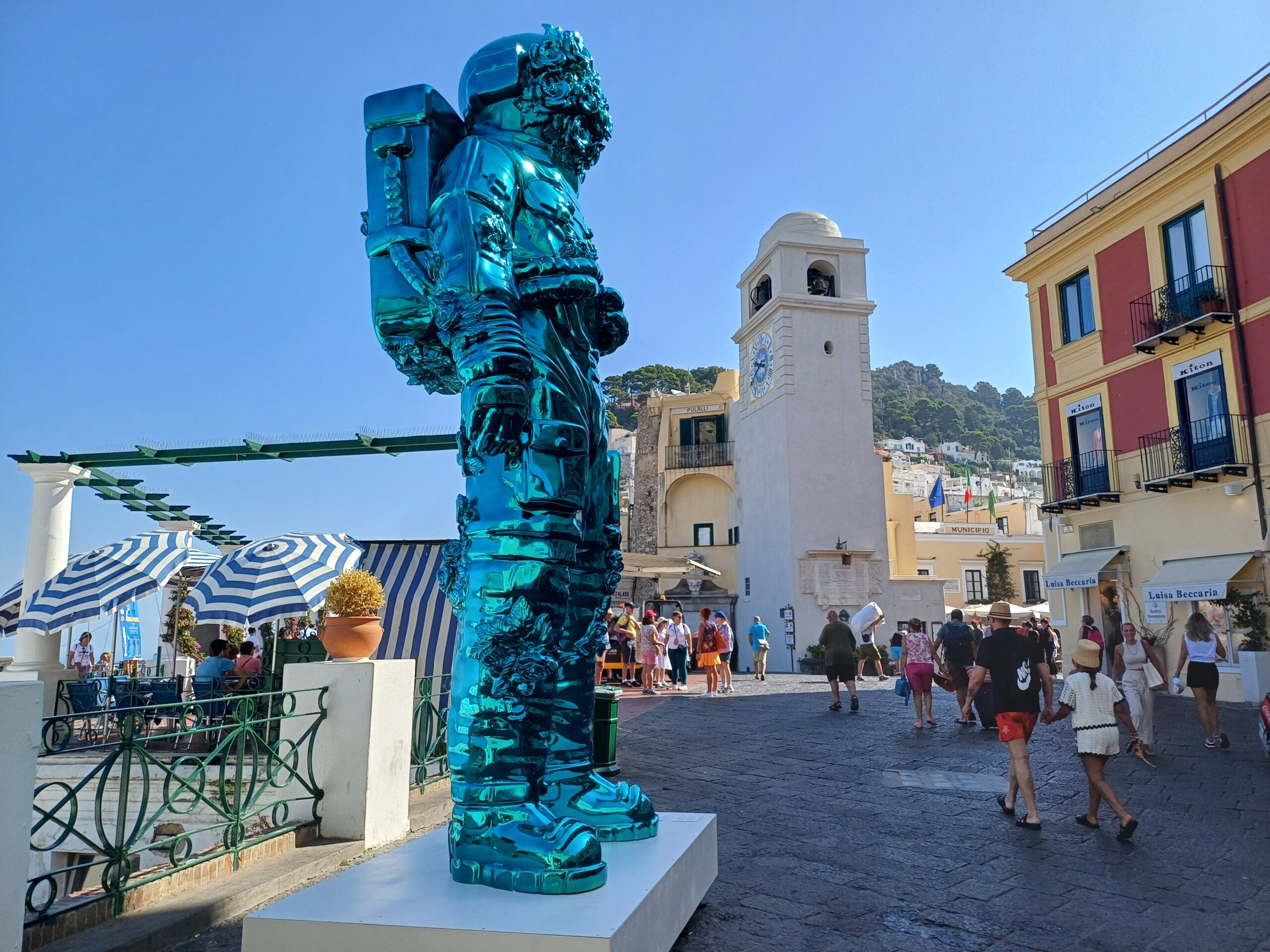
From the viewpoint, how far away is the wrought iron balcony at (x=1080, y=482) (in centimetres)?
1961

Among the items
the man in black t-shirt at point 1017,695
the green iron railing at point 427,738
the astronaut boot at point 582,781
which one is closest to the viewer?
the astronaut boot at point 582,781

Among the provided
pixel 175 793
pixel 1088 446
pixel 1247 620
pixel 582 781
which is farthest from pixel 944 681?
pixel 1088 446

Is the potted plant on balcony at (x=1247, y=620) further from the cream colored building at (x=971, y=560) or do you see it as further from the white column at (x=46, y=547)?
the cream colored building at (x=971, y=560)

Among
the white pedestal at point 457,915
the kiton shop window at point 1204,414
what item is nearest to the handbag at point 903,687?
the kiton shop window at point 1204,414

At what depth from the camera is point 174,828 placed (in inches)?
322

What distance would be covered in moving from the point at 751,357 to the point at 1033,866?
2753cm

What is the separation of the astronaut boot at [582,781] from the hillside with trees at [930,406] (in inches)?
2416

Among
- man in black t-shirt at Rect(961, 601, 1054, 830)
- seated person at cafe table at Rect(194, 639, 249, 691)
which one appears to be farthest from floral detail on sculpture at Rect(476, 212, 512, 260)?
seated person at cafe table at Rect(194, 639, 249, 691)

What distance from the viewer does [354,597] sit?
17.1 ft

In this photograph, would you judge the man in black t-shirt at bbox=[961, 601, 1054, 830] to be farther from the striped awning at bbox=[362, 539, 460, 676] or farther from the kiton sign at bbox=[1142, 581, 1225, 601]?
the kiton sign at bbox=[1142, 581, 1225, 601]

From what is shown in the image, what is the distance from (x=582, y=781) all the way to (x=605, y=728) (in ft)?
13.9

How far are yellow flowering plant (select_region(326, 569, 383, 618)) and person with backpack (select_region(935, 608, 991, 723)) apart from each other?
8317 millimetres

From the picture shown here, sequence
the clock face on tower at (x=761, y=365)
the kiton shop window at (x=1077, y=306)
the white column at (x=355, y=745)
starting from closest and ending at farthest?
the white column at (x=355, y=745) < the kiton shop window at (x=1077, y=306) < the clock face on tower at (x=761, y=365)

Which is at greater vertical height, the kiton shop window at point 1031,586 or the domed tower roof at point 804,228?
the domed tower roof at point 804,228
